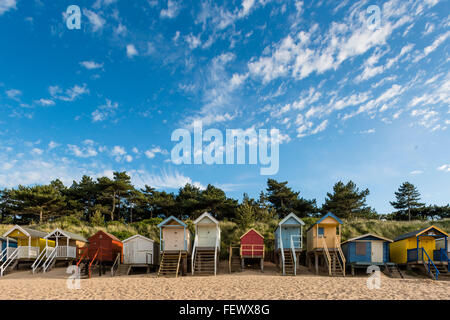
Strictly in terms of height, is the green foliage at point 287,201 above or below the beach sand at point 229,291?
above

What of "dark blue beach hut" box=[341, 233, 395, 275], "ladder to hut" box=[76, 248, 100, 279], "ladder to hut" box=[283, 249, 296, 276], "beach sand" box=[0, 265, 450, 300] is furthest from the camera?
"ladder to hut" box=[283, 249, 296, 276]

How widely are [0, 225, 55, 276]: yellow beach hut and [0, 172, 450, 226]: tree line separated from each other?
9112 millimetres

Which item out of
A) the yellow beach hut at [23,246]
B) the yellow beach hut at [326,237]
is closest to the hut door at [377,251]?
the yellow beach hut at [326,237]

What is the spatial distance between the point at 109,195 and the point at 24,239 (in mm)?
21488

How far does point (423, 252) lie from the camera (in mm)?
20281

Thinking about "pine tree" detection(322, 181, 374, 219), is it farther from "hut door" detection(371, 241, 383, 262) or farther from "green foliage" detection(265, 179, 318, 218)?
"hut door" detection(371, 241, 383, 262)

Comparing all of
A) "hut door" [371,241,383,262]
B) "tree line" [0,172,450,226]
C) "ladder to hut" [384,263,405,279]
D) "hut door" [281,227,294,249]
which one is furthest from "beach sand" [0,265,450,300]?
"tree line" [0,172,450,226]

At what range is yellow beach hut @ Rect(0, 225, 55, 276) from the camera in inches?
931

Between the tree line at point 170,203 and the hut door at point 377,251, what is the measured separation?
14.0 meters

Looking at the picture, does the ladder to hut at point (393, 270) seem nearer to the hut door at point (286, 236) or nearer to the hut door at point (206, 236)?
the hut door at point (286, 236)

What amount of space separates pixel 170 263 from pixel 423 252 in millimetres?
16499

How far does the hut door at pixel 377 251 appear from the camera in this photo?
21938 mm

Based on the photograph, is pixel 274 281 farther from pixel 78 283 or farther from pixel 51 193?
pixel 51 193
